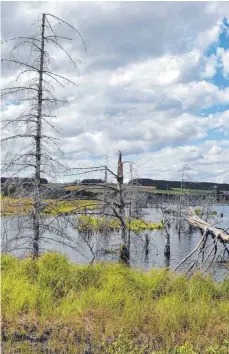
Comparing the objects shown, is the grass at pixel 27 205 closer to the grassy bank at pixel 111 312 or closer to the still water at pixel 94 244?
the still water at pixel 94 244

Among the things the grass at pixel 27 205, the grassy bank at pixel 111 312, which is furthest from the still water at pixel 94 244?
the grassy bank at pixel 111 312

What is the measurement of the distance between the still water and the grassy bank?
4.53ft

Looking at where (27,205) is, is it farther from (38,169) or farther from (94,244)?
(94,244)

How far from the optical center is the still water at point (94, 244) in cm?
1182

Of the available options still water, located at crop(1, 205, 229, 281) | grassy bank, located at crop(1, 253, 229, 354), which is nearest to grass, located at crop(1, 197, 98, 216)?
still water, located at crop(1, 205, 229, 281)

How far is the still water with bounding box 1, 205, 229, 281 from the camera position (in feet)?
38.8

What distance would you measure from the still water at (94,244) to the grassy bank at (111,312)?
1380 mm

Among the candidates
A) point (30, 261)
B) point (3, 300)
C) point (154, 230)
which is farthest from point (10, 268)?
point (154, 230)

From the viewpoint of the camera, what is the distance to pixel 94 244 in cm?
3897

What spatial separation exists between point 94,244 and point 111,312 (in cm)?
3179

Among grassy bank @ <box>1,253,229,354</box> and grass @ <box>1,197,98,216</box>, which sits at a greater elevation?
grass @ <box>1,197,98,216</box>

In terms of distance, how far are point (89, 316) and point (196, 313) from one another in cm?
191

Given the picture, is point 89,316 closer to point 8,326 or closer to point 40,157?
point 8,326

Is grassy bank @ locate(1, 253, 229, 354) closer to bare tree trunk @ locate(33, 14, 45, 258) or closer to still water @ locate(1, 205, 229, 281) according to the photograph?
still water @ locate(1, 205, 229, 281)
